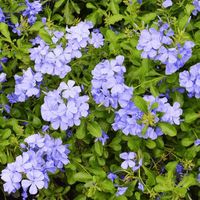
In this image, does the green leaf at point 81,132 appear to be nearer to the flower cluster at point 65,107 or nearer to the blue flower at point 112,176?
the flower cluster at point 65,107

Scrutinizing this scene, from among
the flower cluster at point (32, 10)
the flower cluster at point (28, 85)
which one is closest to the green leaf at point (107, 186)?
the flower cluster at point (28, 85)

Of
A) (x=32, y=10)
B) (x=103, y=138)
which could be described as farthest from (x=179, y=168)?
(x=32, y=10)

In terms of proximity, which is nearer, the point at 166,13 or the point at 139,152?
the point at 139,152

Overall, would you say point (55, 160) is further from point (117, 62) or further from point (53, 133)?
point (117, 62)

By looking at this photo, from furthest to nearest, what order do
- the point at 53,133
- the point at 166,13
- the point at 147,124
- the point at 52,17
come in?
1. the point at 52,17
2. the point at 166,13
3. the point at 53,133
4. the point at 147,124

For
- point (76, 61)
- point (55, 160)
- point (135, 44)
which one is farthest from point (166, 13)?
point (55, 160)

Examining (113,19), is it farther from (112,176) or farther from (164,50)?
(112,176)

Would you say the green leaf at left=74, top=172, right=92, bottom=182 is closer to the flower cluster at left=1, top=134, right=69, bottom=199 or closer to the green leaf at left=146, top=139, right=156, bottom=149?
the flower cluster at left=1, top=134, right=69, bottom=199
